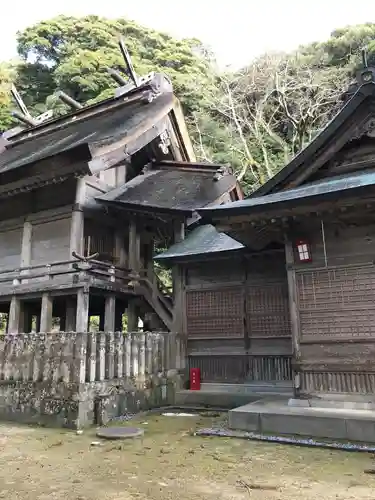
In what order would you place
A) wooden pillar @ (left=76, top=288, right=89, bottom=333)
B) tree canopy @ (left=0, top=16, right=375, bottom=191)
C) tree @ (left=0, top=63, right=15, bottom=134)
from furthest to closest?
tree @ (left=0, top=63, right=15, bottom=134) < tree canopy @ (left=0, top=16, right=375, bottom=191) < wooden pillar @ (left=76, top=288, right=89, bottom=333)

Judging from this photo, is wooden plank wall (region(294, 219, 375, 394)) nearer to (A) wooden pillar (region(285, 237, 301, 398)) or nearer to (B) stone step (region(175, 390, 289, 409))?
(A) wooden pillar (region(285, 237, 301, 398))

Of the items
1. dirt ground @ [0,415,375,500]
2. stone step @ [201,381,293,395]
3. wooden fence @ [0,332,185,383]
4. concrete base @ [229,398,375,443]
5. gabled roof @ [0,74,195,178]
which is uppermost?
gabled roof @ [0,74,195,178]

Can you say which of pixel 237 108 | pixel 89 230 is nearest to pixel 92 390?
pixel 89 230

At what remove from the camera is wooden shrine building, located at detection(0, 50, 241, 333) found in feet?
40.3

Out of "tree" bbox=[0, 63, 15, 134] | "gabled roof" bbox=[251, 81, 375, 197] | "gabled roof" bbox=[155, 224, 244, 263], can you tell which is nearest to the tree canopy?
"tree" bbox=[0, 63, 15, 134]

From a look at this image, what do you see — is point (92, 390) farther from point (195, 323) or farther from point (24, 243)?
point (24, 243)

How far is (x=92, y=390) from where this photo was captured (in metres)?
8.28

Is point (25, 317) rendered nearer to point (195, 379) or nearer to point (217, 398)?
point (195, 379)

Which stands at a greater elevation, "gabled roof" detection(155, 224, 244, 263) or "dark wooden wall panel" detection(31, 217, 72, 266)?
"dark wooden wall panel" detection(31, 217, 72, 266)

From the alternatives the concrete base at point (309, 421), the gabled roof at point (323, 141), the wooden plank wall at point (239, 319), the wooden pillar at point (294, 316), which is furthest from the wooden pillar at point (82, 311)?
the wooden pillar at point (294, 316)

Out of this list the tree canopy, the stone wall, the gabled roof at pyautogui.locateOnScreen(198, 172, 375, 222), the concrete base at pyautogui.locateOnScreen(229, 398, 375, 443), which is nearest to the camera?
the concrete base at pyautogui.locateOnScreen(229, 398, 375, 443)

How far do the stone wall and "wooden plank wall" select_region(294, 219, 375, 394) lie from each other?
3.92 metres

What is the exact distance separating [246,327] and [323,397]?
11.7ft

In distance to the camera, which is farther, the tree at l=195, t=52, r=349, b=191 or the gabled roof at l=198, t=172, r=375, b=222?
the tree at l=195, t=52, r=349, b=191
